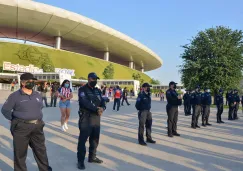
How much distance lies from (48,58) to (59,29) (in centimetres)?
866

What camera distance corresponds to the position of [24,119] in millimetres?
3494

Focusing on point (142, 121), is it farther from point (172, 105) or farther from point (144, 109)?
point (172, 105)

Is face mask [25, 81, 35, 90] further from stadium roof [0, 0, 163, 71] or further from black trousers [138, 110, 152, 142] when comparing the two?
stadium roof [0, 0, 163, 71]

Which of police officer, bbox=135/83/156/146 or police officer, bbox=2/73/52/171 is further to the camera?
police officer, bbox=135/83/156/146

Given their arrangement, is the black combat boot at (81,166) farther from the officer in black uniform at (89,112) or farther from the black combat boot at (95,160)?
the black combat boot at (95,160)

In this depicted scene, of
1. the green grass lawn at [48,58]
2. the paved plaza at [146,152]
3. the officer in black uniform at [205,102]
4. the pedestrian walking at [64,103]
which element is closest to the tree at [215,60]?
the officer in black uniform at [205,102]

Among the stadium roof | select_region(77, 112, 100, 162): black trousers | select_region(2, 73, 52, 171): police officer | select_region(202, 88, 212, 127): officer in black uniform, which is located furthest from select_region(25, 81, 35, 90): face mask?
the stadium roof

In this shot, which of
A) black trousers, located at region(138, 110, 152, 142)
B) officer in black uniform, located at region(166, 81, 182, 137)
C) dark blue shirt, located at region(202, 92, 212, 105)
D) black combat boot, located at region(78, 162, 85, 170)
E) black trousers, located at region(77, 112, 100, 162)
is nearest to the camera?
black combat boot, located at region(78, 162, 85, 170)

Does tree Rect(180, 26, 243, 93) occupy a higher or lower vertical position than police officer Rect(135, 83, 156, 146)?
higher

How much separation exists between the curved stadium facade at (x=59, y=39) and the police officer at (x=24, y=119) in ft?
196

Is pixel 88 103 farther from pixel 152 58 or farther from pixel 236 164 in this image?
pixel 152 58

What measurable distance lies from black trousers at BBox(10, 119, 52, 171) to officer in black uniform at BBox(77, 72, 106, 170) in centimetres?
83

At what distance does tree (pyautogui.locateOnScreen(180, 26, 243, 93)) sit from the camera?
80.6 feet

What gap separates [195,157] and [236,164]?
0.78 m
